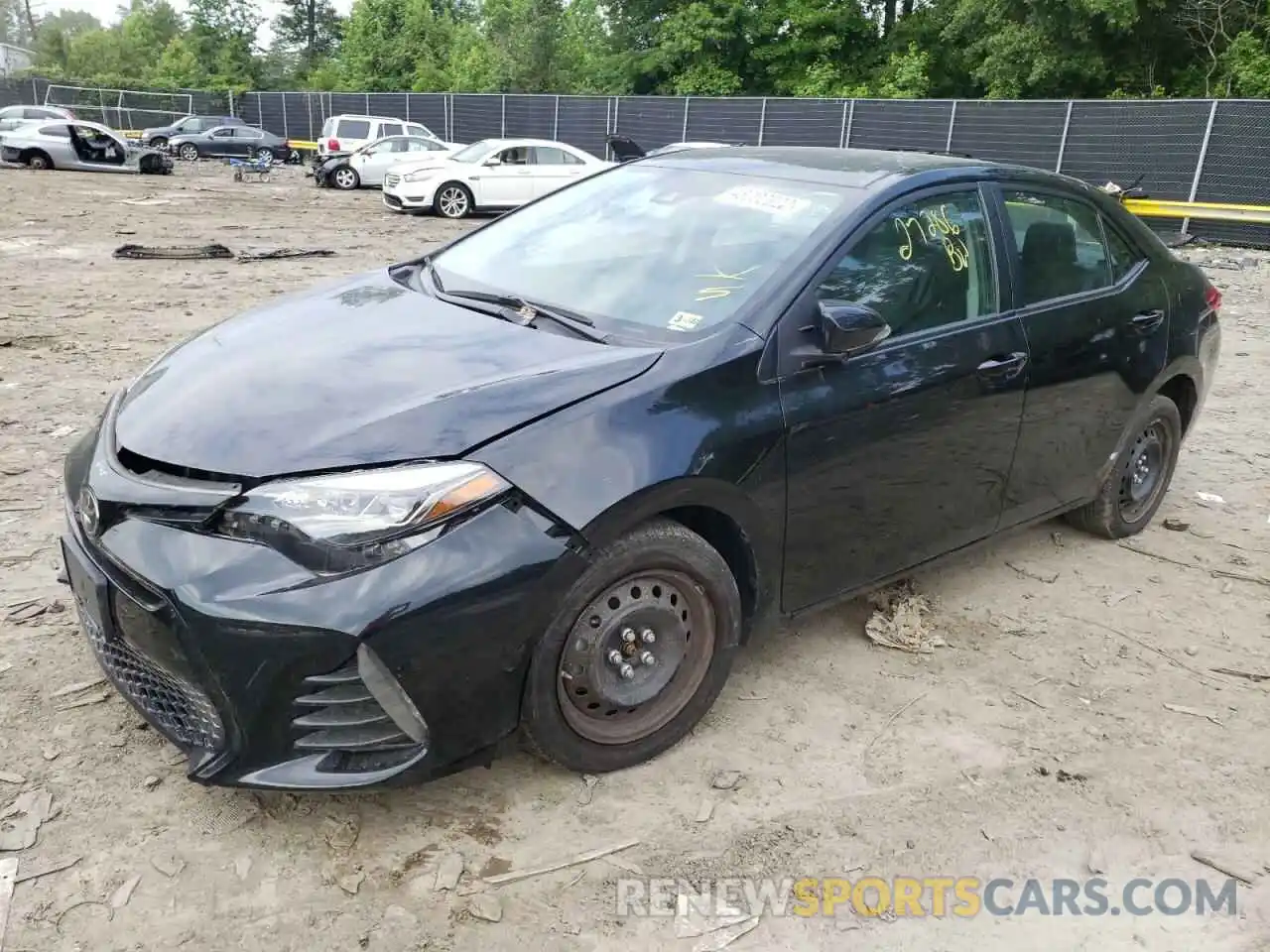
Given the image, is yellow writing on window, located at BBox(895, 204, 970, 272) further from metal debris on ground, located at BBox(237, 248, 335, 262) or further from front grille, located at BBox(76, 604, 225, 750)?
metal debris on ground, located at BBox(237, 248, 335, 262)

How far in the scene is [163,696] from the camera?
2533 millimetres

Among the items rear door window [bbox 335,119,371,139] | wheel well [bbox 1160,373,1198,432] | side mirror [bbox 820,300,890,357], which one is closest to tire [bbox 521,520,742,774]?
side mirror [bbox 820,300,890,357]

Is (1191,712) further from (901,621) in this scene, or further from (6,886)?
(6,886)

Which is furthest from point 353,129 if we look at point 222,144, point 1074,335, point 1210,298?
point 1074,335

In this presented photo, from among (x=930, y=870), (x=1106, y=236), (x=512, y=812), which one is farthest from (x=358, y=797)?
(x=1106, y=236)

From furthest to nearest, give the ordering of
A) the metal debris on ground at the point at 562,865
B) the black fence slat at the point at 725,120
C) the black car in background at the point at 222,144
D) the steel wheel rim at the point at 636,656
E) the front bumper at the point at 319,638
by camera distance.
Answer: the black car in background at the point at 222,144
the black fence slat at the point at 725,120
the steel wheel rim at the point at 636,656
the metal debris on ground at the point at 562,865
the front bumper at the point at 319,638

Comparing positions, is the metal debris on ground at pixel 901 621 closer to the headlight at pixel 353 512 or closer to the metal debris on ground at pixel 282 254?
the headlight at pixel 353 512

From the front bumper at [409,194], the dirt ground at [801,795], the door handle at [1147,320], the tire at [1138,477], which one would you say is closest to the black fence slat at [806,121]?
the front bumper at [409,194]

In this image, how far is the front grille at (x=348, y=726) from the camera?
7.65ft

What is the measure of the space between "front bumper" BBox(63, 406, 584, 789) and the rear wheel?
23520mm

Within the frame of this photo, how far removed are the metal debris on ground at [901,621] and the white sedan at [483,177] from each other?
15.3 meters

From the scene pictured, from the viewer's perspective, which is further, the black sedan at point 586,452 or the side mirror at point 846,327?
the side mirror at point 846,327

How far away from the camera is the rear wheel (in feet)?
79.5

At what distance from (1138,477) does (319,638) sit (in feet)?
13.0
